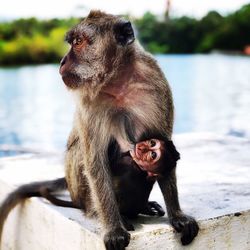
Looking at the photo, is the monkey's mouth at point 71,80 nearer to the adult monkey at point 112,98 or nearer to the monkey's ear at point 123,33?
the adult monkey at point 112,98

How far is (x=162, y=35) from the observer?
1067cm

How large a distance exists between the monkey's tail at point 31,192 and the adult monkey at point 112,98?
0.64 m

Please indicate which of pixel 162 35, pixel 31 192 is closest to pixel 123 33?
pixel 31 192

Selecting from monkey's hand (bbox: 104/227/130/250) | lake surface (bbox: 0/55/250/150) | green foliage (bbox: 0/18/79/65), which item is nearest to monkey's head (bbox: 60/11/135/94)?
monkey's hand (bbox: 104/227/130/250)

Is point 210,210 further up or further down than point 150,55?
further down

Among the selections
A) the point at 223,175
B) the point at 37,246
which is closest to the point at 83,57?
the point at 37,246

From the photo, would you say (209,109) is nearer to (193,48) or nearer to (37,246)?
(193,48)

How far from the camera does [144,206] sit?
2803 mm

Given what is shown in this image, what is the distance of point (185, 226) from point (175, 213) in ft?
0.25

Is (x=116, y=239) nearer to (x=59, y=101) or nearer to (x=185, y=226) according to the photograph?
(x=185, y=226)

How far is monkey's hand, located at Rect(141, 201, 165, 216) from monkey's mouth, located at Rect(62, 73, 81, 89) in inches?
28.4

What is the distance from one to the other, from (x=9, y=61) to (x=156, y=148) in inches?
478

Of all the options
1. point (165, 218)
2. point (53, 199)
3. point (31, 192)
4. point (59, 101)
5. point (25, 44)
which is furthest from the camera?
point (25, 44)

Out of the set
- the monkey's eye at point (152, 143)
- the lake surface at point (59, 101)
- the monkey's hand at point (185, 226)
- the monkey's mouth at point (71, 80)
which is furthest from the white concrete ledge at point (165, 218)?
the lake surface at point (59, 101)
